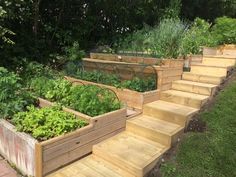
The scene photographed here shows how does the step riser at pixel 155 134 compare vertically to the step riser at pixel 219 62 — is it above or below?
below

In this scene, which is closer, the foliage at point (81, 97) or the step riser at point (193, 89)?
the foliage at point (81, 97)

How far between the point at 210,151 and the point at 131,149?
3.55 ft

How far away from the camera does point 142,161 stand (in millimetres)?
3457

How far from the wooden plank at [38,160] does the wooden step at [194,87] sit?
306 cm

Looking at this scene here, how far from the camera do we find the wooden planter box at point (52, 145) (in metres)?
3.18

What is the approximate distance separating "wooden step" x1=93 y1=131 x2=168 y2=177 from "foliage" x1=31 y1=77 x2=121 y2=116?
50 cm

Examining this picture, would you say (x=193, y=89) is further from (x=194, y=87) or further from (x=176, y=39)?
(x=176, y=39)

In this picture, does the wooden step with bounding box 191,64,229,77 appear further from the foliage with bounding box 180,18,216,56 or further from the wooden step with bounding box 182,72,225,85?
the foliage with bounding box 180,18,216,56

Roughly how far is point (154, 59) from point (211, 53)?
173 cm

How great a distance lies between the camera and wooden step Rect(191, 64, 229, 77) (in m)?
5.32

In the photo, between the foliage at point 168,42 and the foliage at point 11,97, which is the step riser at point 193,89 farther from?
the foliage at point 11,97

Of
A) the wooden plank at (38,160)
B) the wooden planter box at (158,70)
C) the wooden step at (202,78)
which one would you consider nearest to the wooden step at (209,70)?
the wooden step at (202,78)

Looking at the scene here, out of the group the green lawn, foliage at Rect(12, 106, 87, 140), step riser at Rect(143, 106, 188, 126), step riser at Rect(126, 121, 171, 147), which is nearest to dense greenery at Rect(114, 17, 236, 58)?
step riser at Rect(143, 106, 188, 126)

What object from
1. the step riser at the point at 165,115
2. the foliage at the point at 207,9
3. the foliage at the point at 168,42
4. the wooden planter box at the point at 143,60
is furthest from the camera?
the foliage at the point at 207,9
